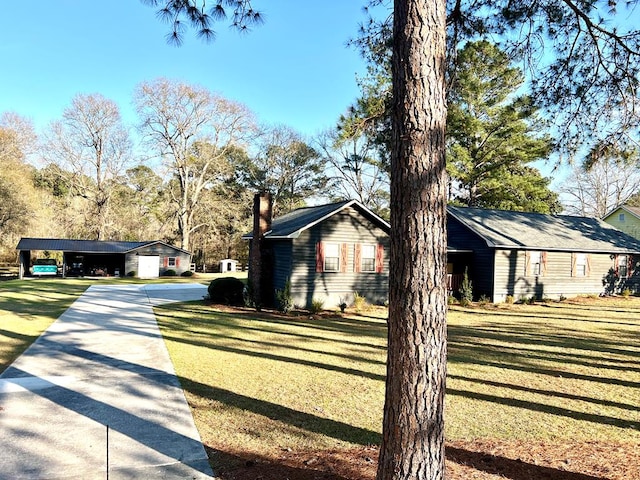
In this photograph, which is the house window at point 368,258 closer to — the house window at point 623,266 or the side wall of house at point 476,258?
the side wall of house at point 476,258

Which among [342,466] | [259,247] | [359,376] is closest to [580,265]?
[259,247]

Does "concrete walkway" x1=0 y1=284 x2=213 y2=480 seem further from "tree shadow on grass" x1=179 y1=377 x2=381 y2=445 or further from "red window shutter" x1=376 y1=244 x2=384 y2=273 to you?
"red window shutter" x1=376 y1=244 x2=384 y2=273

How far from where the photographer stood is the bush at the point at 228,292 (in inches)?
655

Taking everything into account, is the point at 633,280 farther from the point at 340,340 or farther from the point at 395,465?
the point at 395,465

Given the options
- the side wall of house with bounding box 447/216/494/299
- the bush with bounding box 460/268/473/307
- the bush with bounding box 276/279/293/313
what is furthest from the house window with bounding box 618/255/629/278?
the bush with bounding box 276/279/293/313

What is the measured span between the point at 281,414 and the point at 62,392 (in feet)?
10.8

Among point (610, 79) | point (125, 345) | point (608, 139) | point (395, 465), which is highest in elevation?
point (610, 79)

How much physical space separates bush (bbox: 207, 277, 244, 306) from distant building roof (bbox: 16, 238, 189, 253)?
59.7ft

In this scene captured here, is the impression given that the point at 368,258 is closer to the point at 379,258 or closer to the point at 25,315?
the point at 379,258

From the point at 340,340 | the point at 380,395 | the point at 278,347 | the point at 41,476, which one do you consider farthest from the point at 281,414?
the point at 340,340

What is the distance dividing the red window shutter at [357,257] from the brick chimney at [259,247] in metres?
3.47

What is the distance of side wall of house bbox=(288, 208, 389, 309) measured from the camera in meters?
15.6

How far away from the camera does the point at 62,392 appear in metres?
6.04

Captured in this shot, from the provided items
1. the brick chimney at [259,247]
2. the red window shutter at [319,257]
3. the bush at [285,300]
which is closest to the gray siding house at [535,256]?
the red window shutter at [319,257]
